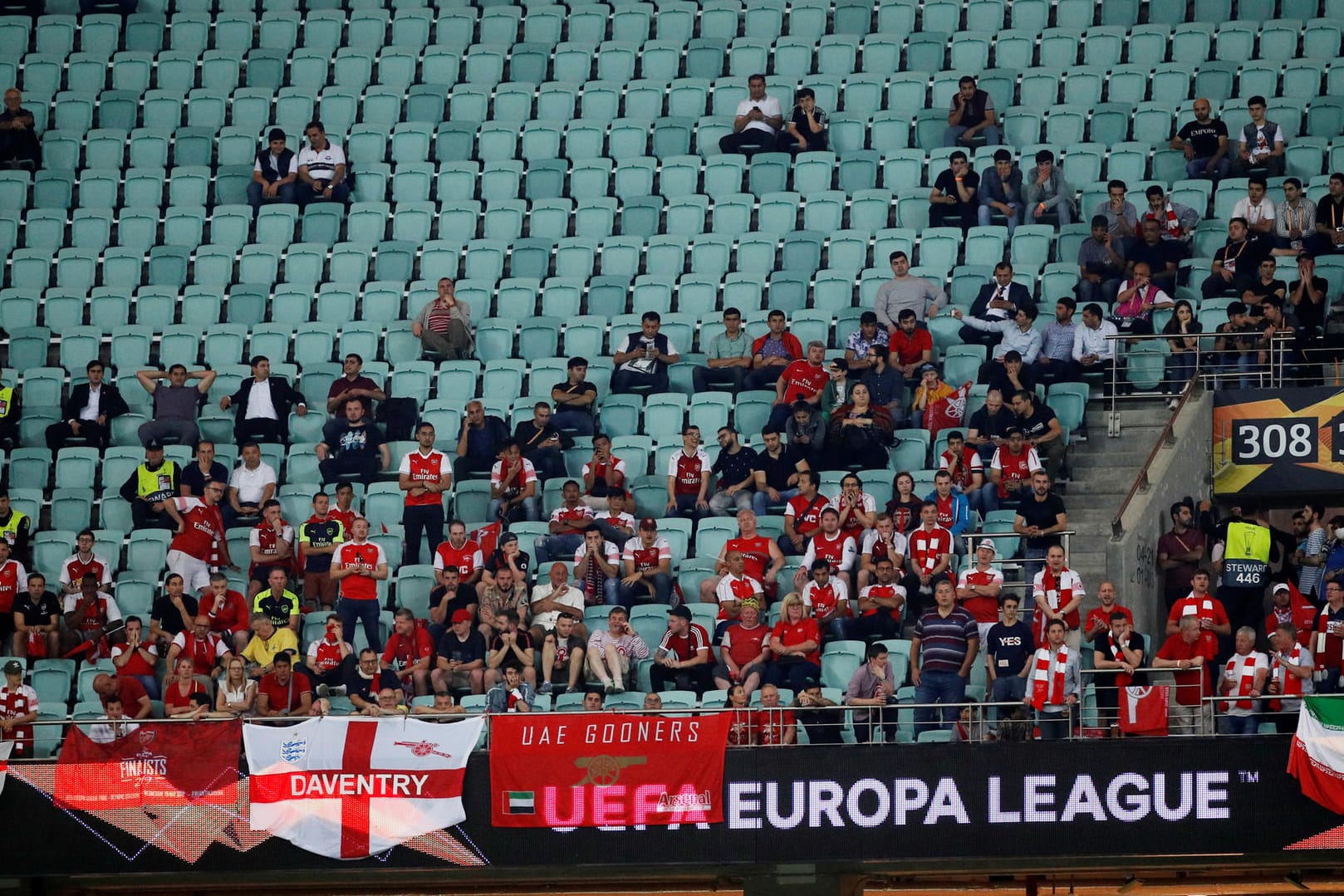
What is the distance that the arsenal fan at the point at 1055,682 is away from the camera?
14.6 metres

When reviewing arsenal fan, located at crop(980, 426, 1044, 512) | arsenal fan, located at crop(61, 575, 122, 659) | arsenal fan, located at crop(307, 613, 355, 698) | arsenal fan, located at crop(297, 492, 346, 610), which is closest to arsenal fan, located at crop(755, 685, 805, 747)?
arsenal fan, located at crop(980, 426, 1044, 512)

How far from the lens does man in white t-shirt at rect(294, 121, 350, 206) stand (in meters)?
22.2

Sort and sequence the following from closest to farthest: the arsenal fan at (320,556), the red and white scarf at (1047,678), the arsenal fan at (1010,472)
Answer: the red and white scarf at (1047,678) → the arsenal fan at (1010,472) → the arsenal fan at (320,556)

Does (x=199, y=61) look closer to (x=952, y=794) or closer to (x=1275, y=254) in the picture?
(x=1275, y=254)

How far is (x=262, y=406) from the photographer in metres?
19.4

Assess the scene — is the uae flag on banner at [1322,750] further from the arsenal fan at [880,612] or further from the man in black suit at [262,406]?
the man in black suit at [262,406]

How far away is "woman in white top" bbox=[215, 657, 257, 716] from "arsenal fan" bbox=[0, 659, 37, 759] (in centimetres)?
136

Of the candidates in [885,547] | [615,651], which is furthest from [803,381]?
[615,651]

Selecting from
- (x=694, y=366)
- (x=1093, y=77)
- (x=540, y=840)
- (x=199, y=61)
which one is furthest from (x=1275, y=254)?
(x=199, y=61)

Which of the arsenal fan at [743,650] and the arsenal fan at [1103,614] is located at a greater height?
the arsenal fan at [1103,614]

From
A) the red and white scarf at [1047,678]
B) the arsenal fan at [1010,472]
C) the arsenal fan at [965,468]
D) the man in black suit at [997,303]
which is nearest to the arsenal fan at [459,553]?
the arsenal fan at [965,468]

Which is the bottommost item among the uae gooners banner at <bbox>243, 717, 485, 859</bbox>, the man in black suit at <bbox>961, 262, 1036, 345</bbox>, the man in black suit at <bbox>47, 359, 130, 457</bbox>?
the uae gooners banner at <bbox>243, 717, 485, 859</bbox>

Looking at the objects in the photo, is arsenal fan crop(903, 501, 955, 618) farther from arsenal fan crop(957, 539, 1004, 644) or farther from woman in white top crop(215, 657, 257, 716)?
woman in white top crop(215, 657, 257, 716)

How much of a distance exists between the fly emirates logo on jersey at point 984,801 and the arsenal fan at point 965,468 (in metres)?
3.15
